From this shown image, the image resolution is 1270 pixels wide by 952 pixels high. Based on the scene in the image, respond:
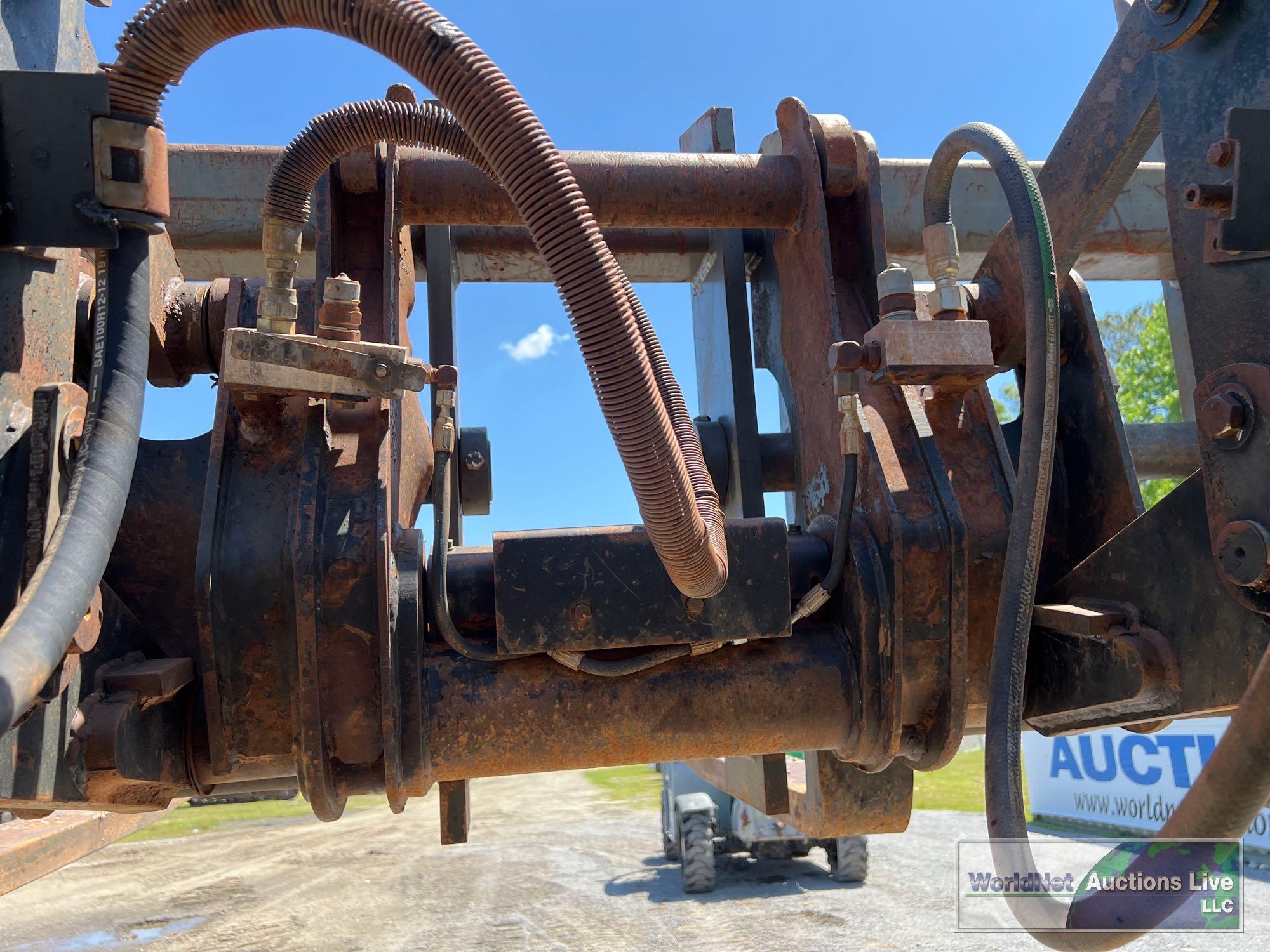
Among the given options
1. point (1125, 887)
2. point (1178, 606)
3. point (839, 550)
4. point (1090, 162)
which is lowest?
point (1125, 887)

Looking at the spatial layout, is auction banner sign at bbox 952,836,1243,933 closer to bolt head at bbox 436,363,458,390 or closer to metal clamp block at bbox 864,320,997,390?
metal clamp block at bbox 864,320,997,390

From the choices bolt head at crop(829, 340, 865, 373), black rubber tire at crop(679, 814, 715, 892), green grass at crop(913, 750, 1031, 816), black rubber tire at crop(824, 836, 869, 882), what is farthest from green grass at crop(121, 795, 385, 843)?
bolt head at crop(829, 340, 865, 373)

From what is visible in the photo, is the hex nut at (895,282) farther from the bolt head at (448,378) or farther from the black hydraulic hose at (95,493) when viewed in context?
the black hydraulic hose at (95,493)

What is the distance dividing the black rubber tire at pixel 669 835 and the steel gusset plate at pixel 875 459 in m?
11.7

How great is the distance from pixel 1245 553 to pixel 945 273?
2.41 feet

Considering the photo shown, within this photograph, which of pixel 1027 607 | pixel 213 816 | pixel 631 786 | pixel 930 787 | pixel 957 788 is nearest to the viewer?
pixel 1027 607

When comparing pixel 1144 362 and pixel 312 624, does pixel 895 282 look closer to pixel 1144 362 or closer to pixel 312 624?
pixel 312 624

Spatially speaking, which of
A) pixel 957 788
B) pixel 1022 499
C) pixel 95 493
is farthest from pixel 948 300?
pixel 957 788

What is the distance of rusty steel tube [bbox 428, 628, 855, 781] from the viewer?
5.29 ft

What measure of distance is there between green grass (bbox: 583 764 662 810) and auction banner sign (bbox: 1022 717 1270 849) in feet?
23.8

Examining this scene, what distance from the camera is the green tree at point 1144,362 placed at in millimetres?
22859

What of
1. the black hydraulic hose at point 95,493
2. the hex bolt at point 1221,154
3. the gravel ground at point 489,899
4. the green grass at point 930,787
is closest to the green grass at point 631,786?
the green grass at point 930,787

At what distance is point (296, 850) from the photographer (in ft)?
51.4

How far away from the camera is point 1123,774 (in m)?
13.3
